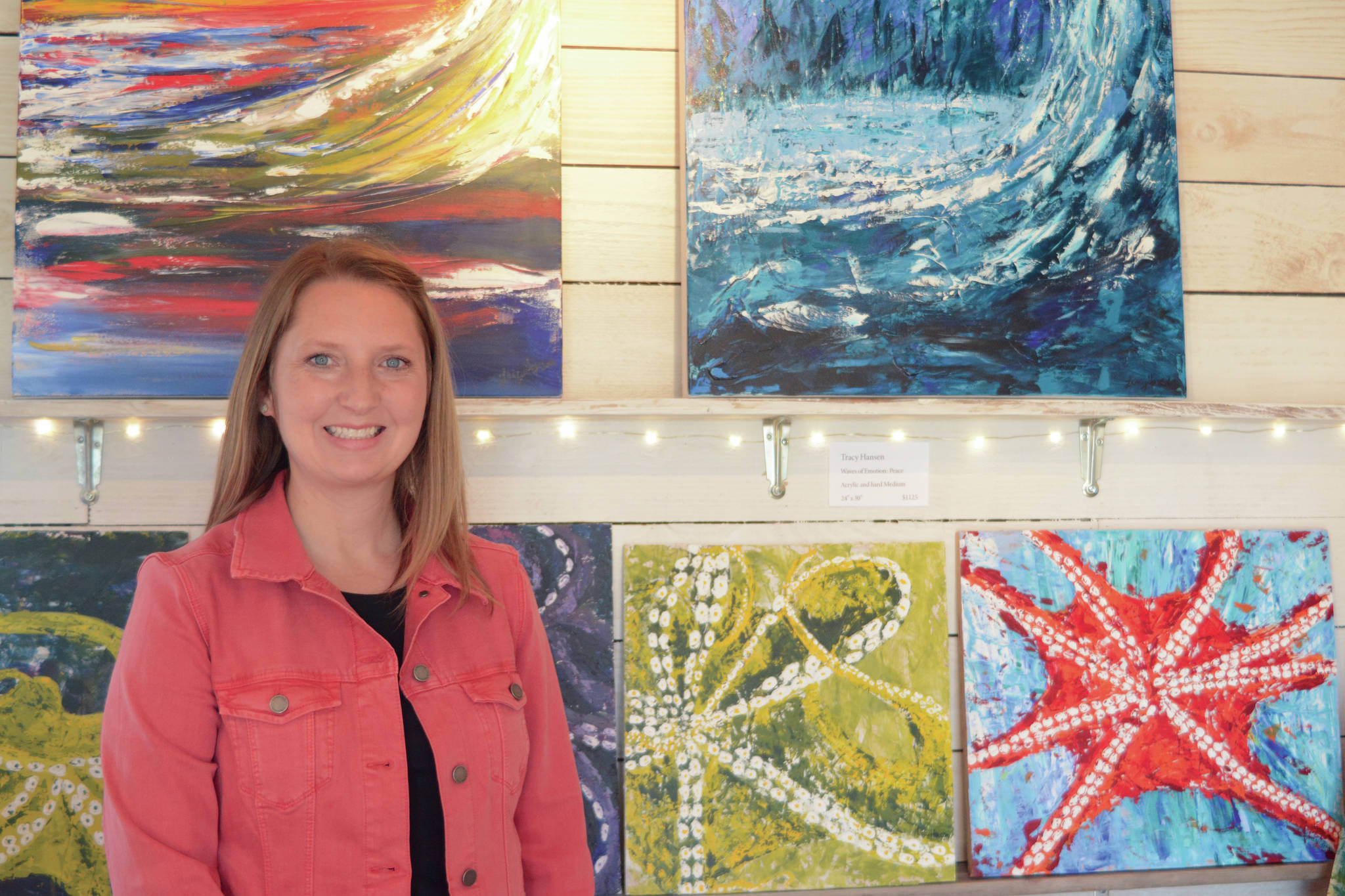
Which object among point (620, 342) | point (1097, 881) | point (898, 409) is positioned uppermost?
point (620, 342)

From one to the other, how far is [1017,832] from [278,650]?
1.37 m

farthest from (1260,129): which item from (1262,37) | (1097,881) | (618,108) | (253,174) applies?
(253,174)

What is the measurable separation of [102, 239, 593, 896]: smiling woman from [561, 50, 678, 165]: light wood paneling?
Answer: 61 centimetres

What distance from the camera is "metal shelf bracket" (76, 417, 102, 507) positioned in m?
1.61

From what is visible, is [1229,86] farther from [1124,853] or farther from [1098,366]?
[1124,853]

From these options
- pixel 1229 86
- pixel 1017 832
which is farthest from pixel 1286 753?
pixel 1229 86

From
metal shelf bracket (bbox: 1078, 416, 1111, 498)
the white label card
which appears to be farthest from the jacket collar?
metal shelf bracket (bbox: 1078, 416, 1111, 498)

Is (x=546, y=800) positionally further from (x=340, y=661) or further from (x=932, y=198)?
(x=932, y=198)

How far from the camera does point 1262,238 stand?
6.23 ft

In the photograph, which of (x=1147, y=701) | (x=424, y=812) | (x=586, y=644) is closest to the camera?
(x=424, y=812)

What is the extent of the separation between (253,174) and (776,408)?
3.26 feet

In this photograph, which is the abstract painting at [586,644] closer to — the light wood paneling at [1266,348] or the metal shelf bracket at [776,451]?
the metal shelf bracket at [776,451]

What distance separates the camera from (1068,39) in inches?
71.7

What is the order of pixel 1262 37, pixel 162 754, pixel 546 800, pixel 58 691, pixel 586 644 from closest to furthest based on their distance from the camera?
pixel 162 754
pixel 546 800
pixel 58 691
pixel 586 644
pixel 1262 37
